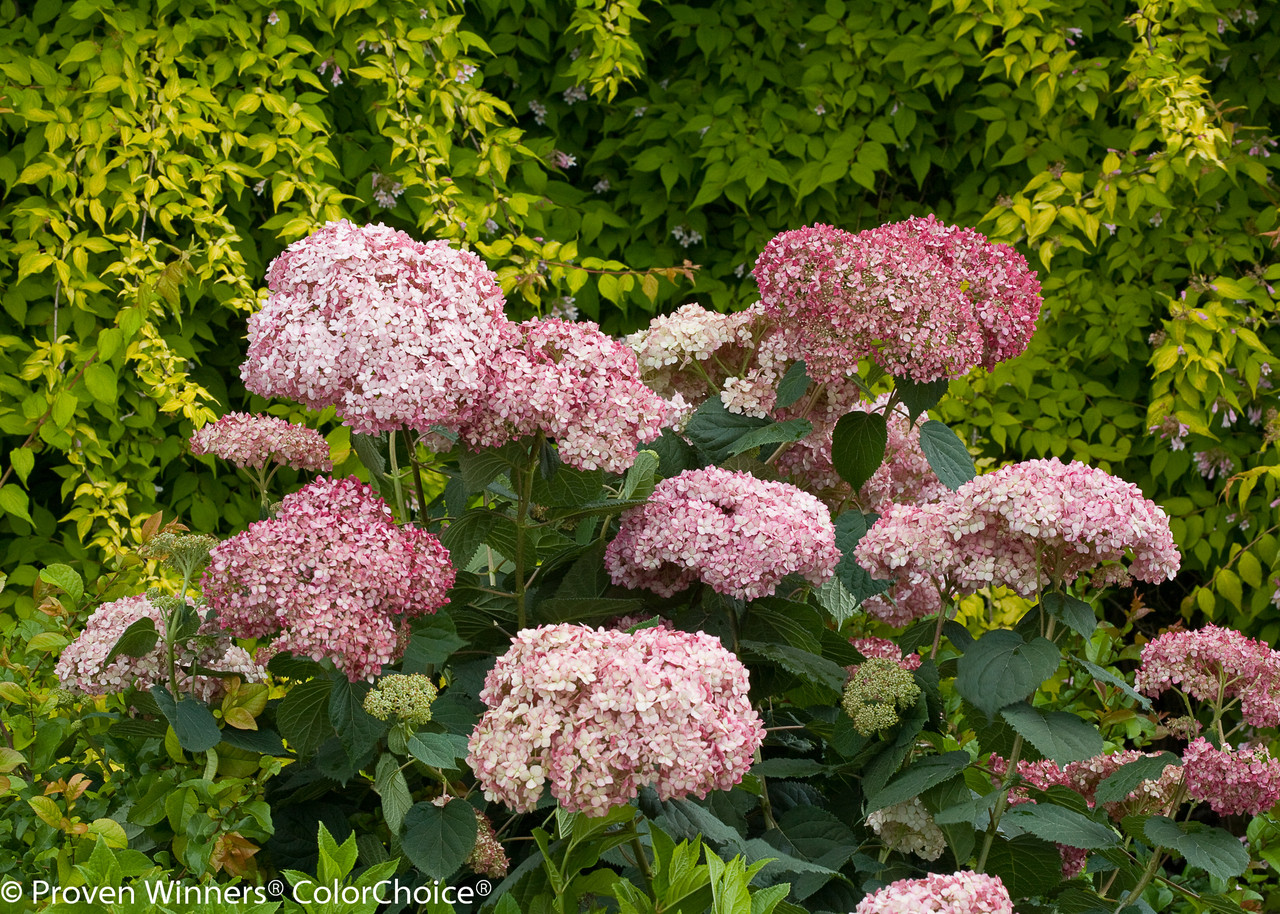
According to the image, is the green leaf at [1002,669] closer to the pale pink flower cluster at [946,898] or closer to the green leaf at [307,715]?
the pale pink flower cluster at [946,898]

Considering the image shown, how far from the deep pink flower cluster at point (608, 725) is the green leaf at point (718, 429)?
0.82 metres

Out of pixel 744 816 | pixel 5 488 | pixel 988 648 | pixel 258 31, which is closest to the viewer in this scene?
pixel 988 648

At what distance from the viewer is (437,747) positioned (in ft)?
5.27

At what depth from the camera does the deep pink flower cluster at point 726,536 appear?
1824 millimetres

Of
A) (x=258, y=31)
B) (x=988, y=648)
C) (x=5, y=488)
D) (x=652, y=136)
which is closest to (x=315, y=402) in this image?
(x=988, y=648)

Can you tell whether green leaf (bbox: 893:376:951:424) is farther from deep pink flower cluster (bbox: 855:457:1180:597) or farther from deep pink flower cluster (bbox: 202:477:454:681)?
deep pink flower cluster (bbox: 202:477:454:681)

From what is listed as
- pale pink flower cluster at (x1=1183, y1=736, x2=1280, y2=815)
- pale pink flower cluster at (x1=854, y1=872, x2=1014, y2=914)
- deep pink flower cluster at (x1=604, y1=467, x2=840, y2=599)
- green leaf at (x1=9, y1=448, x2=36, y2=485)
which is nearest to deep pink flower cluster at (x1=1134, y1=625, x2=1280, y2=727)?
pale pink flower cluster at (x1=1183, y1=736, x2=1280, y2=815)

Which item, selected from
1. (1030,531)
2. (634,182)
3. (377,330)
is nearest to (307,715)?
(377,330)

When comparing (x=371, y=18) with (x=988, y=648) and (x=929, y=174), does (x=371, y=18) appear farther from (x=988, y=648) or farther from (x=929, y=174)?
(x=988, y=648)

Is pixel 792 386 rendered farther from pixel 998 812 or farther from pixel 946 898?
pixel 946 898

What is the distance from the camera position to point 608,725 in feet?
4.31

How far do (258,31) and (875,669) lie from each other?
3.09 meters

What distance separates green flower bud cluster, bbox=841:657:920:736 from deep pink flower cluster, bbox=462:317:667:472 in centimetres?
46

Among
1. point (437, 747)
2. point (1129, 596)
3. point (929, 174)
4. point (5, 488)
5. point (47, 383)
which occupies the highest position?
point (437, 747)
